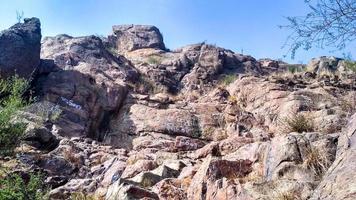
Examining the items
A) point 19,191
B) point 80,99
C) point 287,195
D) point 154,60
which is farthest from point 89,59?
point 287,195

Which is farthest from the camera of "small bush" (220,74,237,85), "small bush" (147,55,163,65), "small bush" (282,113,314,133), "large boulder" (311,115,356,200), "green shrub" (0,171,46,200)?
"small bush" (147,55,163,65)

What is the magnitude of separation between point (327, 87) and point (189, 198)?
10.0m

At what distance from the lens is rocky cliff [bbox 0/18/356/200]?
773 cm

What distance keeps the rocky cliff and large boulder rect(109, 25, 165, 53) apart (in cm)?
8

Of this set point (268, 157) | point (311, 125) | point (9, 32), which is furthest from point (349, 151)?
point (9, 32)

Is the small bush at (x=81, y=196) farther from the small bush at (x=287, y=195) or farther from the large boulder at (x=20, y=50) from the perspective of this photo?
the large boulder at (x=20, y=50)

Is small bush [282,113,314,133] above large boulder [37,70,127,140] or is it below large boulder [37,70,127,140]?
below

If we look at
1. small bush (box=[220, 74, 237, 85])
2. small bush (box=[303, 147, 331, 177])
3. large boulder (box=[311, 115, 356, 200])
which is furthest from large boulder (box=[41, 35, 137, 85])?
large boulder (box=[311, 115, 356, 200])

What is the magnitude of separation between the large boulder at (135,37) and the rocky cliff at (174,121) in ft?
0.25

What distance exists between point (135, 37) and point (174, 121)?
11864 mm

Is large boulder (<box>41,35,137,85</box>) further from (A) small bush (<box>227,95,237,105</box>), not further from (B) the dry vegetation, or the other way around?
(B) the dry vegetation

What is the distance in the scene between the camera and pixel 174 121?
16266 millimetres

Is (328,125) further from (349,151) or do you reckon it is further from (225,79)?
(225,79)

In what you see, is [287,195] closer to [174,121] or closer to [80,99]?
[174,121]
